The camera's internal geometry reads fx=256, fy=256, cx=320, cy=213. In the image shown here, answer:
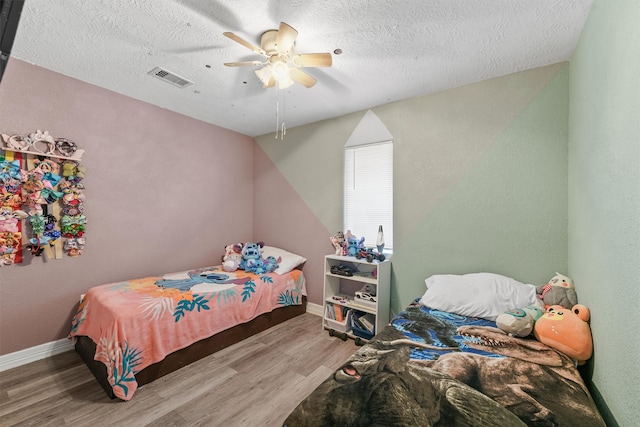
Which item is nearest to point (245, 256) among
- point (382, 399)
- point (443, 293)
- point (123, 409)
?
point (123, 409)

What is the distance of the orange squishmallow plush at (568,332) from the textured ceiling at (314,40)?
1.84 meters

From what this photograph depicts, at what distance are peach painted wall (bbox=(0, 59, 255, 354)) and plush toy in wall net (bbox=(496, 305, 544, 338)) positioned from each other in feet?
11.1

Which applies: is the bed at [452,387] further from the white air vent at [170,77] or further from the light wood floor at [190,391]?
the white air vent at [170,77]

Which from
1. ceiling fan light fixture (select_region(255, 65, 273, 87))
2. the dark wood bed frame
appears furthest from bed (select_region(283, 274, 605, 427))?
ceiling fan light fixture (select_region(255, 65, 273, 87))

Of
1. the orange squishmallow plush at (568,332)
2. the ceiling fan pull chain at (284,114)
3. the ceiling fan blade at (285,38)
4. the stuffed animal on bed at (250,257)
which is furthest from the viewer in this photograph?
the stuffed animal on bed at (250,257)

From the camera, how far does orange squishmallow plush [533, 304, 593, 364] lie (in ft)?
4.68

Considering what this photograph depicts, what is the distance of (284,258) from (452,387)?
2.52m

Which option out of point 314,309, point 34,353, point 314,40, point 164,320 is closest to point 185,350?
point 164,320

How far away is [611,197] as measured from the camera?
120cm

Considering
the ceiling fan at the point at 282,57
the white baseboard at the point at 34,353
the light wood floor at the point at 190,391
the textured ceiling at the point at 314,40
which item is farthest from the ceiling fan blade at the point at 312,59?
the white baseboard at the point at 34,353

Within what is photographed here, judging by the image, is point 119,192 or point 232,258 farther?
point 232,258

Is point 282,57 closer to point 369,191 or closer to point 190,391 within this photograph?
point 369,191

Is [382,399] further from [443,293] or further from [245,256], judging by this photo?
[245,256]

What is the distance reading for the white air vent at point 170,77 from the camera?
230 cm
